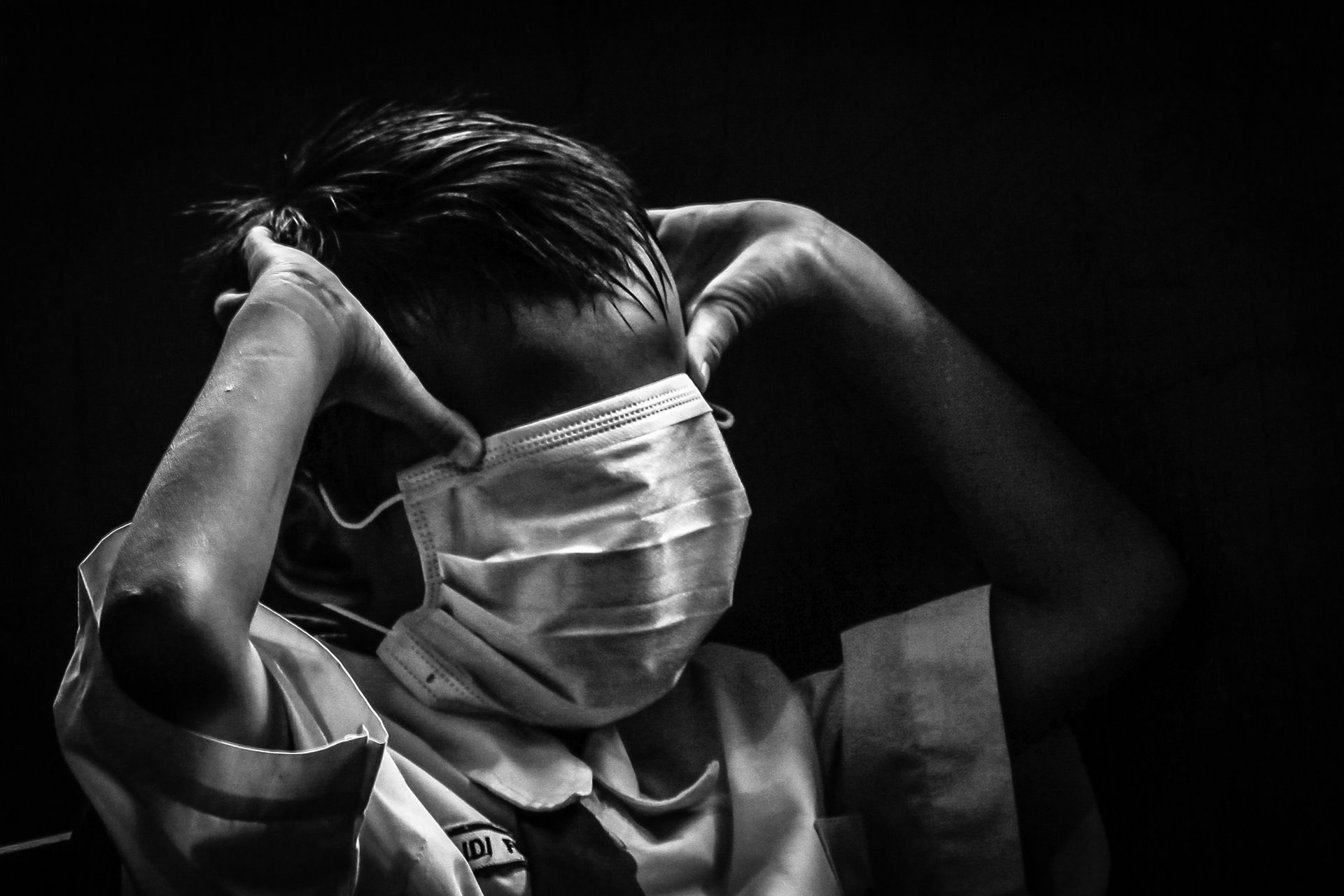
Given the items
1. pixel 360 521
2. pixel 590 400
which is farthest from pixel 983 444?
pixel 360 521

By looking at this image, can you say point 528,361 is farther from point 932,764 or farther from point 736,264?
point 932,764

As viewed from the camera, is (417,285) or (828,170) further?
(828,170)

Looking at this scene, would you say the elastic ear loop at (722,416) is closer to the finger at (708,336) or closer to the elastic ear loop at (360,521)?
the finger at (708,336)

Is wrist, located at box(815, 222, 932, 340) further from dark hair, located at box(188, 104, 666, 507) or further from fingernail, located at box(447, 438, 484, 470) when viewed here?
fingernail, located at box(447, 438, 484, 470)

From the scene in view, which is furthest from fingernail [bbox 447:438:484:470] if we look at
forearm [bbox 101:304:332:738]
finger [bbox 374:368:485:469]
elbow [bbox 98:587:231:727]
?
elbow [bbox 98:587:231:727]

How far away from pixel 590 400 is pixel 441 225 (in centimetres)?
14

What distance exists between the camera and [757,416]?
105cm

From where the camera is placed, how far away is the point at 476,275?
33.9 inches

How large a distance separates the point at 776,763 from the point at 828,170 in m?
0.42

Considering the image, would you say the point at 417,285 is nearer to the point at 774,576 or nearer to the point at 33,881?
the point at 774,576

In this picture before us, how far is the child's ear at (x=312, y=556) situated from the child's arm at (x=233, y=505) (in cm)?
11

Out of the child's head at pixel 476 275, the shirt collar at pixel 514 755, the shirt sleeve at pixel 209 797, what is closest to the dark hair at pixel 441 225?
the child's head at pixel 476 275

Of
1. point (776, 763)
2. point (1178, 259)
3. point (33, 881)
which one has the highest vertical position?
point (1178, 259)

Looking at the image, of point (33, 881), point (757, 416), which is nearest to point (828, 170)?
point (757, 416)
